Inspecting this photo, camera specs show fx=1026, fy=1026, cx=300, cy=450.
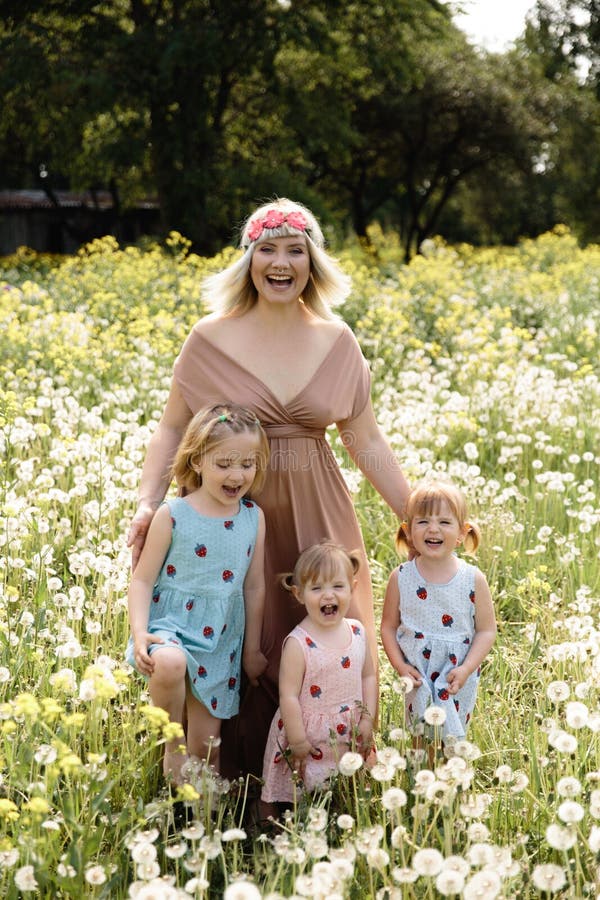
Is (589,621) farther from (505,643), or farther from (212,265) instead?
(212,265)

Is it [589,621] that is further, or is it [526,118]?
[526,118]

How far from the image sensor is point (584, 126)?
29328mm

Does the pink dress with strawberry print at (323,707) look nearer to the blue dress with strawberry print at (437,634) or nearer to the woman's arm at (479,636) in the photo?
the blue dress with strawberry print at (437,634)

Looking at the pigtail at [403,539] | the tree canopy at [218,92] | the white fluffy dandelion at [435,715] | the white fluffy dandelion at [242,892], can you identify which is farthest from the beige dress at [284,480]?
the tree canopy at [218,92]

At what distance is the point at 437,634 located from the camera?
2992mm

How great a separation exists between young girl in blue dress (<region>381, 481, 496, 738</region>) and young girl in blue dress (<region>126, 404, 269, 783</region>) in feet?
1.43

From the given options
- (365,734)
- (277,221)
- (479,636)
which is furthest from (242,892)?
(277,221)

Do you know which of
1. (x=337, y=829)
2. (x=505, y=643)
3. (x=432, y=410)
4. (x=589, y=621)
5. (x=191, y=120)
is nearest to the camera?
(x=337, y=829)

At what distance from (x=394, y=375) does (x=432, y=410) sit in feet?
6.37

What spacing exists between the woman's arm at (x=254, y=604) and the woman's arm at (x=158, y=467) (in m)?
0.33

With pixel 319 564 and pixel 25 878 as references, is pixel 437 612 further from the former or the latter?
pixel 25 878

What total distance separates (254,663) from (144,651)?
1.47 feet

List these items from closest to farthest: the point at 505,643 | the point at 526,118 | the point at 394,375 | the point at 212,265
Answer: the point at 505,643 → the point at 394,375 → the point at 212,265 → the point at 526,118

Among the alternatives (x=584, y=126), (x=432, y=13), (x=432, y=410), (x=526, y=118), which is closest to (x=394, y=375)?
(x=432, y=410)
